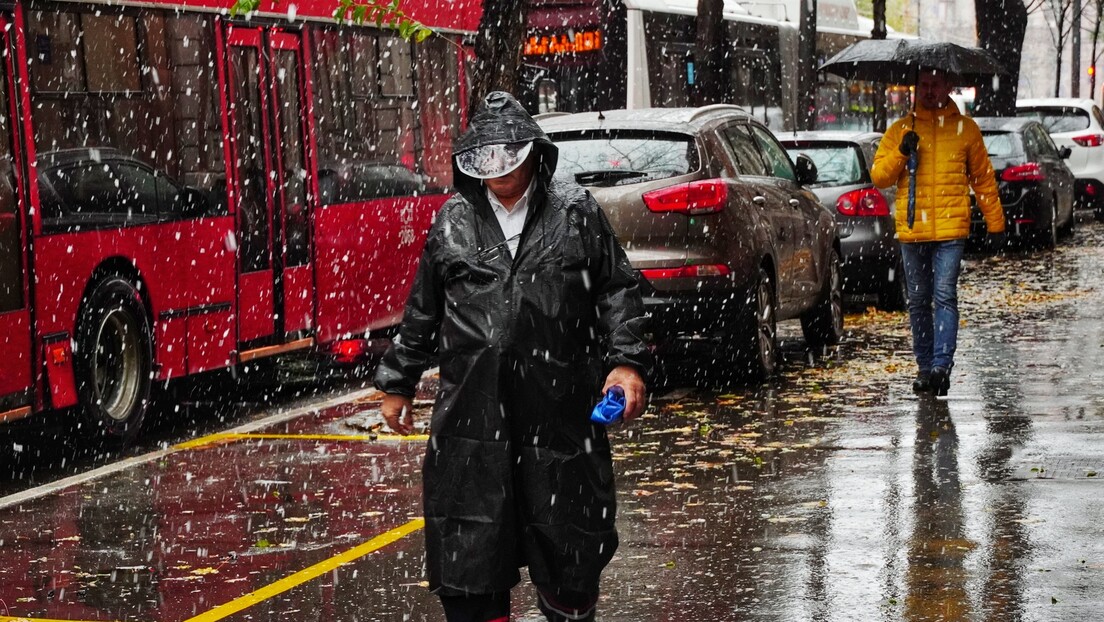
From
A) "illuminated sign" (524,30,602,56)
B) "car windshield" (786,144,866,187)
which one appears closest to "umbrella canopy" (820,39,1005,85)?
"car windshield" (786,144,866,187)

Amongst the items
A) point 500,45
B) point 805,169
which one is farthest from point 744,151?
point 500,45

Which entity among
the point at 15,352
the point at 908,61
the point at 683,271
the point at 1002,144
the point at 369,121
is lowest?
the point at 15,352

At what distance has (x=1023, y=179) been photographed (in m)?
22.3

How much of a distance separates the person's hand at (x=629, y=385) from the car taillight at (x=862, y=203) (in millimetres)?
11461

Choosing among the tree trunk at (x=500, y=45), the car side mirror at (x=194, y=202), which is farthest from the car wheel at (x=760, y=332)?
the car side mirror at (x=194, y=202)

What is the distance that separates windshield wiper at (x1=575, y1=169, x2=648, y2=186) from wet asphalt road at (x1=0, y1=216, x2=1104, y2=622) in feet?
4.64

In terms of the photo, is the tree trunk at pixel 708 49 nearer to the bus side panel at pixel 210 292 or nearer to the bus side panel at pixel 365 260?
the bus side panel at pixel 365 260

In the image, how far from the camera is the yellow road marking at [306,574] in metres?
6.38

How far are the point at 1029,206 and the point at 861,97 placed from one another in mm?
14850

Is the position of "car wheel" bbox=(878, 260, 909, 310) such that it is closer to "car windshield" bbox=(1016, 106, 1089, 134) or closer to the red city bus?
the red city bus

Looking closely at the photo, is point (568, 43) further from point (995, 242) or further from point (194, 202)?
point (194, 202)

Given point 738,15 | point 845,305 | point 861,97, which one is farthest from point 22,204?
point 861,97

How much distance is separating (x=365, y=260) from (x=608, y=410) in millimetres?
8980

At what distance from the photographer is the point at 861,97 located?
37.0 metres
